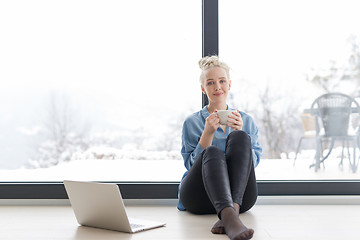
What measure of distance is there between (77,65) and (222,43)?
939 millimetres

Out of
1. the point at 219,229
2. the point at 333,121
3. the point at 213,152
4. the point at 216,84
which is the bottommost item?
the point at 219,229

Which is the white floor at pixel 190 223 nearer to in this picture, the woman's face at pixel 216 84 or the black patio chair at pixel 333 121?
the black patio chair at pixel 333 121

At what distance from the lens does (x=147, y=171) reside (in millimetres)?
3279

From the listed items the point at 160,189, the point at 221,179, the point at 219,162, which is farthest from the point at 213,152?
the point at 160,189

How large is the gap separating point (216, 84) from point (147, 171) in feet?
2.80

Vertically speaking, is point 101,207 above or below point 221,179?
below

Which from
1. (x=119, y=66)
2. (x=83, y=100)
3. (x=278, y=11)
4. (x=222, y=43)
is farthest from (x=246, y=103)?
(x=83, y=100)

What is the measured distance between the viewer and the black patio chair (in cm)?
321

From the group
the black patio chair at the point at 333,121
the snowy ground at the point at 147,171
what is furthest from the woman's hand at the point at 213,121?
the black patio chair at the point at 333,121

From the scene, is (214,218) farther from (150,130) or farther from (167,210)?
(150,130)

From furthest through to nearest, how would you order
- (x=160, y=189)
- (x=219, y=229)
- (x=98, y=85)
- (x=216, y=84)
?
(x=98, y=85), (x=160, y=189), (x=216, y=84), (x=219, y=229)

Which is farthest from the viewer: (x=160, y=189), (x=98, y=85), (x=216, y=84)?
(x=98, y=85)

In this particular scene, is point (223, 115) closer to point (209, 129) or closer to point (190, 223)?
point (209, 129)

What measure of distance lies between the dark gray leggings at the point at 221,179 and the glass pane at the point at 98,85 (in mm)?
715
